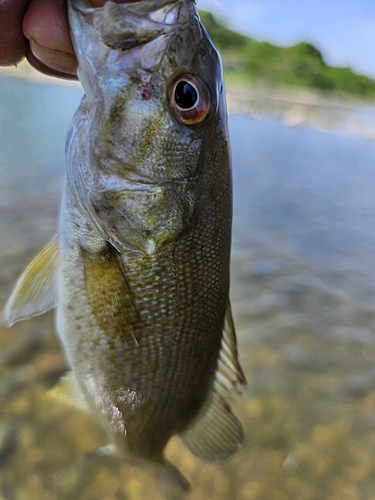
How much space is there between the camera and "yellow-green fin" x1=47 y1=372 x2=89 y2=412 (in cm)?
197

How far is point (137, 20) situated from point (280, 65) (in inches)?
2640

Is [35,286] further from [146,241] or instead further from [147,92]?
[147,92]

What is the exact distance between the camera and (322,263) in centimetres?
581

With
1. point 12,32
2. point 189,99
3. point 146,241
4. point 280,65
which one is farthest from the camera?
point 280,65

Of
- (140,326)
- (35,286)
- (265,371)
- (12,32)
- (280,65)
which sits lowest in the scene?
(265,371)

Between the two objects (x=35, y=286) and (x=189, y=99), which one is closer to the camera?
(x=189, y=99)

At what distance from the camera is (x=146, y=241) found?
56.8 inches

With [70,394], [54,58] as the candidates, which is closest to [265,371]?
[70,394]

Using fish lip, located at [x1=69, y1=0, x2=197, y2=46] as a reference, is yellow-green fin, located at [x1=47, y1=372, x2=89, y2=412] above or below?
below

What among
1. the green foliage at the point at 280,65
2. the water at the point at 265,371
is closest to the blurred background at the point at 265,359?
the water at the point at 265,371

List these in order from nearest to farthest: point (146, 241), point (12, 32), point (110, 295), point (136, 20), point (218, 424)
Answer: point (136, 20)
point (146, 241)
point (110, 295)
point (12, 32)
point (218, 424)

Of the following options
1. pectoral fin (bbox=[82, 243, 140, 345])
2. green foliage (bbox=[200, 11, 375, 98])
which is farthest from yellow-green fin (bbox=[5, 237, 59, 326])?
green foliage (bbox=[200, 11, 375, 98])

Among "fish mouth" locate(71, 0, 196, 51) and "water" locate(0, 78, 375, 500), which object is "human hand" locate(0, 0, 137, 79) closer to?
"fish mouth" locate(71, 0, 196, 51)

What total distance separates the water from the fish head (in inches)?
80.0
